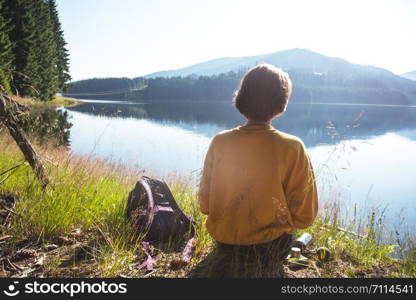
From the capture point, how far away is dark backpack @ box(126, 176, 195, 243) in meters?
2.78

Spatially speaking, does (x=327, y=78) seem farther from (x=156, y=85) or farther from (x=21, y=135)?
(x=21, y=135)

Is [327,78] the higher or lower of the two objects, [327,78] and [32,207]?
the higher

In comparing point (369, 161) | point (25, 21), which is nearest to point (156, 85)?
point (25, 21)

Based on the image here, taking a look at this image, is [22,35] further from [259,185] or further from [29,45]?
[259,185]

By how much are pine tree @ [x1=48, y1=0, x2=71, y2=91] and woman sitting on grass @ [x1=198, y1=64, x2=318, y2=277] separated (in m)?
46.2

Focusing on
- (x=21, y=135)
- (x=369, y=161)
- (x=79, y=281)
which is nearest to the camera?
(x=79, y=281)

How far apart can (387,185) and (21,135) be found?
13388 mm

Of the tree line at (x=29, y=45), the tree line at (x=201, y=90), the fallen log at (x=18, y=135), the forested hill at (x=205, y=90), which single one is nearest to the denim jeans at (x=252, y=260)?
the fallen log at (x=18, y=135)

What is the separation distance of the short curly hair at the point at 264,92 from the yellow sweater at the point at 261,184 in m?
0.11

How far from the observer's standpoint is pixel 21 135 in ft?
9.29

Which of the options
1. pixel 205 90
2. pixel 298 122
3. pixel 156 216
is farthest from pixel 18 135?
pixel 205 90

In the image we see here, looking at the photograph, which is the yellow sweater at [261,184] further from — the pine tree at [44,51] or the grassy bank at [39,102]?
the pine tree at [44,51]

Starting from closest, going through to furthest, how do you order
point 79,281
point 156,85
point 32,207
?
1. point 79,281
2. point 32,207
3. point 156,85

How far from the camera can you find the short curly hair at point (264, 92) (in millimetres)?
2051
